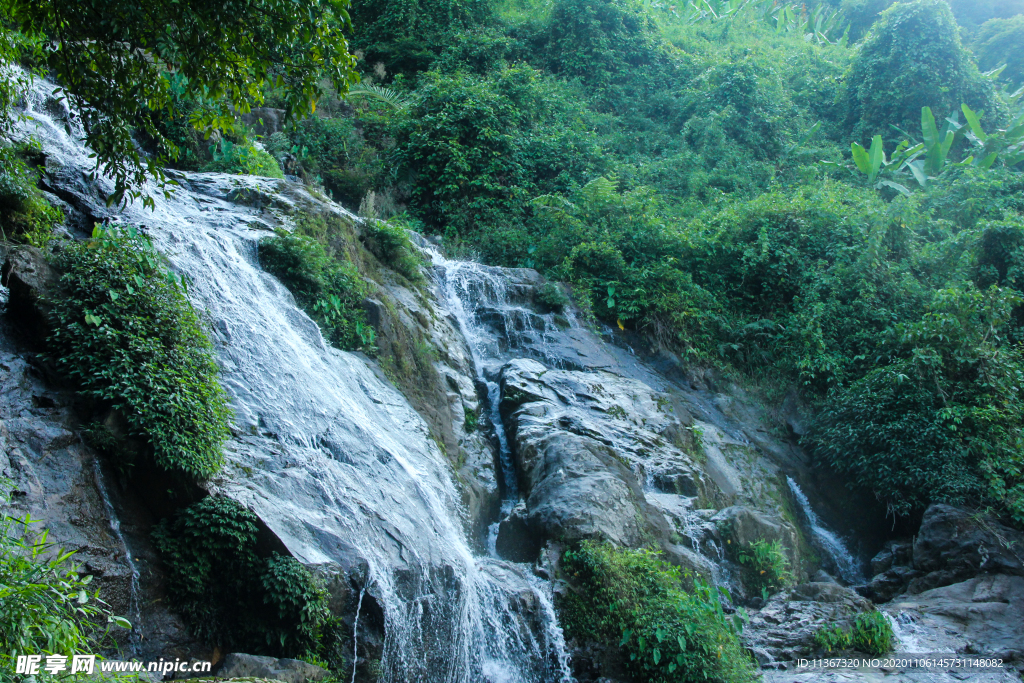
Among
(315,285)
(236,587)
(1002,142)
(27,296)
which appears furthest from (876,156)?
Result: (27,296)

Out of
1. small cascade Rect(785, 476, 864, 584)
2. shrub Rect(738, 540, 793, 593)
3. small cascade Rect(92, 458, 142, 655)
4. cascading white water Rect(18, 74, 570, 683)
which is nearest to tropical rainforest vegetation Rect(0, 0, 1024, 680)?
small cascade Rect(92, 458, 142, 655)

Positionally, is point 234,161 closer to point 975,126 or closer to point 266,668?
point 266,668

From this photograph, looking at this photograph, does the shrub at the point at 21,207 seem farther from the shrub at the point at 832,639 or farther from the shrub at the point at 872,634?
the shrub at the point at 872,634

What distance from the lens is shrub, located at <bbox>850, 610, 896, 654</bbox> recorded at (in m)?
7.84

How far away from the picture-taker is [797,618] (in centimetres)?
816

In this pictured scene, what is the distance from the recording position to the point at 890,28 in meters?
19.5

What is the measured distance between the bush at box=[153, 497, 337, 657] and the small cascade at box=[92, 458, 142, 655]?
0.25 meters

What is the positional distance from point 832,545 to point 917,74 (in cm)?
1491

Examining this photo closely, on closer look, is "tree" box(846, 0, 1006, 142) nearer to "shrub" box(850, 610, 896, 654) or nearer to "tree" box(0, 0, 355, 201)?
"shrub" box(850, 610, 896, 654)

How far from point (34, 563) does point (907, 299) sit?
547 inches

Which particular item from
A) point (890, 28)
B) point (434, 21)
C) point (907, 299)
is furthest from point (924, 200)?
point (434, 21)

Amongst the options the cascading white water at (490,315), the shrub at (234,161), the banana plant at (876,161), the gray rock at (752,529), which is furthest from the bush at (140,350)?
the banana plant at (876,161)

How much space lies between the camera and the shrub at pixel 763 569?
882cm

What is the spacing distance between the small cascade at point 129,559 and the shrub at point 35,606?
1.76 feet
